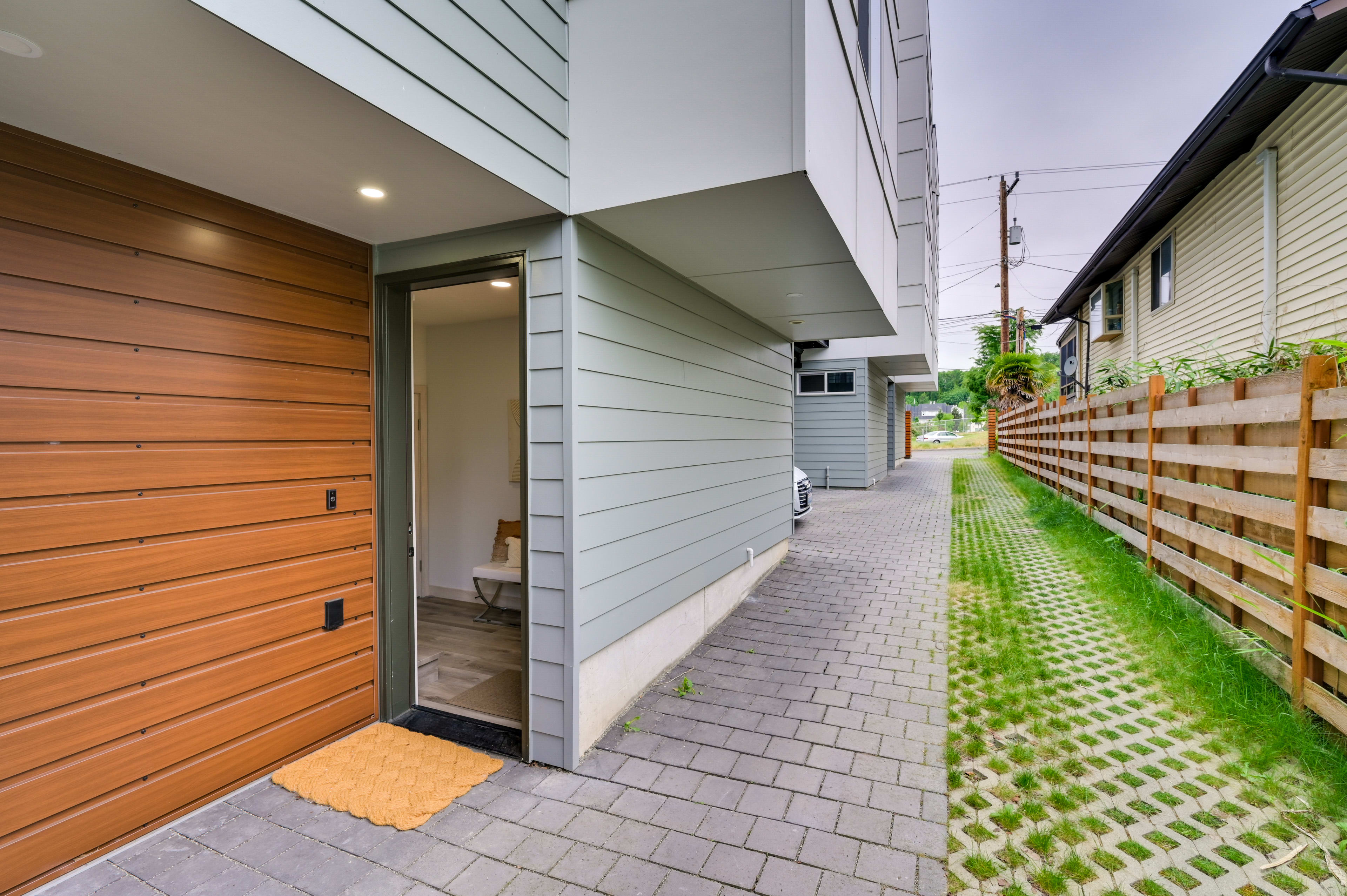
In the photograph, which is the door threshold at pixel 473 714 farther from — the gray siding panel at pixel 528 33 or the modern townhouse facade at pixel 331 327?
the gray siding panel at pixel 528 33

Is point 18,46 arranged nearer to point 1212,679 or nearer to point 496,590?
point 496,590

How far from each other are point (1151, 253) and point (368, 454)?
38.4ft

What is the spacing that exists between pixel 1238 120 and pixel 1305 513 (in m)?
5.74

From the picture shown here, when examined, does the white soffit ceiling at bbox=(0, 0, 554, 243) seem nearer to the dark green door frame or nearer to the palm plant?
the dark green door frame

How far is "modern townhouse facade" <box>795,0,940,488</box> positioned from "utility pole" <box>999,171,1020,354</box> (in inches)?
175

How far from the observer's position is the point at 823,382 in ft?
43.7

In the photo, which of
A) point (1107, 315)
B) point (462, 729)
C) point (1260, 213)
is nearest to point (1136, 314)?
point (1107, 315)

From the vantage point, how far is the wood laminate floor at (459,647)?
3.53 meters

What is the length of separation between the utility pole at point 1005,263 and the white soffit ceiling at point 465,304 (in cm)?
1995

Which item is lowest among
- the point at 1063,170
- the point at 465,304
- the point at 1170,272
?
the point at 465,304

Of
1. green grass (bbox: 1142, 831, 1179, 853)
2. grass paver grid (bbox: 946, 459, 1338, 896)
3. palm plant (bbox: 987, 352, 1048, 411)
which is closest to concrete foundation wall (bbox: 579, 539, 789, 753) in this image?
grass paver grid (bbox: 946, 459, 1338, 896)

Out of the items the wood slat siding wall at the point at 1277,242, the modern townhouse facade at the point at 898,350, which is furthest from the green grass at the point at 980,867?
the modern townhouse facade at the point at 898,350

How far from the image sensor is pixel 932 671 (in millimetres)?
3621

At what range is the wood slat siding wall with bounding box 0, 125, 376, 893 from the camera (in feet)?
6.11
